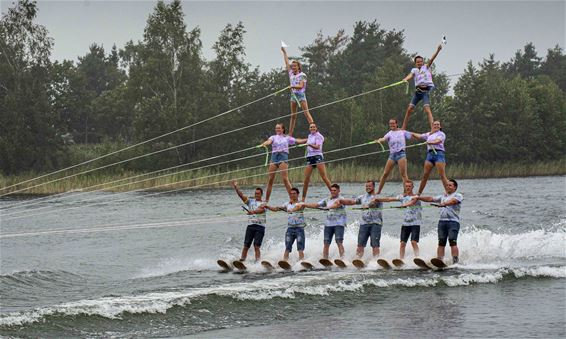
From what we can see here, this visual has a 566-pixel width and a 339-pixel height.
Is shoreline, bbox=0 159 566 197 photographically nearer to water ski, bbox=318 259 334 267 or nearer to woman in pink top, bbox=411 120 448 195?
water ski, bbox=318 259 334 267

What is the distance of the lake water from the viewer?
17.1 metres

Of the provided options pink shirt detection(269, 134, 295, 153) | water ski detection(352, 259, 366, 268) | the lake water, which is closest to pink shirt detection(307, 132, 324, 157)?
pink shirt detection(269, 134, 295, 153)

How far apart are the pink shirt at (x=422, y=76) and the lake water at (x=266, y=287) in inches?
177

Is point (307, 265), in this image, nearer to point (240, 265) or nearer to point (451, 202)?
point (240, 265)

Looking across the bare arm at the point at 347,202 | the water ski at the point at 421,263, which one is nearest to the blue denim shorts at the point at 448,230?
the water ski at the point at 421,263

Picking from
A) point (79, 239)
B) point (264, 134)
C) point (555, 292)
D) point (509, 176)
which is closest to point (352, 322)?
point (555, 292)

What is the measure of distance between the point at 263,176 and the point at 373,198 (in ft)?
91.2

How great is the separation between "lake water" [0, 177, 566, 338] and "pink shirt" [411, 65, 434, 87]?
4495 millimetres

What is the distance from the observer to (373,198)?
22703 millimetres

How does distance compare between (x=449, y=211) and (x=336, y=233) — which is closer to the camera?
(x=449, y=211)

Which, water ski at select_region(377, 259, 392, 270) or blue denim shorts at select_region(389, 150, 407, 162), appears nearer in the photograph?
blue denim shorts at select_region(389, 150, 407, 162)

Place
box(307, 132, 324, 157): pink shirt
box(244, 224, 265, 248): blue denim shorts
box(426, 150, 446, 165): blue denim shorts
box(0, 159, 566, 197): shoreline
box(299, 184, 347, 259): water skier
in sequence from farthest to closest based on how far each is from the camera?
box(0, 159, 566, 197): shoreline, box(244, 224, 265, 248): blue denim shorts, box(299, 184, 347, 259): water skier, box(307, 132, 324, 157): pink shirt, box(426, 150, 446, 165): blue denim shorts

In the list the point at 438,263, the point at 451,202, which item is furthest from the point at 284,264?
the point at 451,202

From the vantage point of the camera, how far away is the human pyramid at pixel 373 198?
72.1ft
